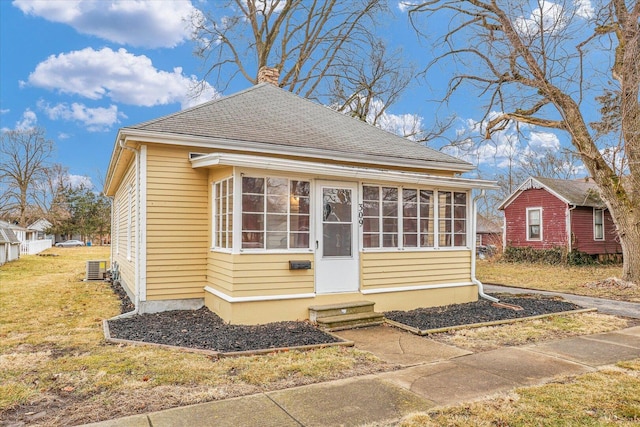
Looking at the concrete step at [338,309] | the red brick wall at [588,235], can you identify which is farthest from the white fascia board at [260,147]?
the red brick wall at [588,235]

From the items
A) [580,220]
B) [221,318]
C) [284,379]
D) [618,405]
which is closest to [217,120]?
[221,318]

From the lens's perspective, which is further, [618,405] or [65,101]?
[65,101]

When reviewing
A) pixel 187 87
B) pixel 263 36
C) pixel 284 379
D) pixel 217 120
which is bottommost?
pixel 284 379

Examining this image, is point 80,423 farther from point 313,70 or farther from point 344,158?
point 313,70

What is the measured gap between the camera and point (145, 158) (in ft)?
23.1

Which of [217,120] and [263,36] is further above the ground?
[263,36]

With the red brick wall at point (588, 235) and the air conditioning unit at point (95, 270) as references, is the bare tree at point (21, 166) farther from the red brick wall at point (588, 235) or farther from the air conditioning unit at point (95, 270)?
the red brick wall at point (588, 235)

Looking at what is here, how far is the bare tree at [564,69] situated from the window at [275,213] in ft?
30.1

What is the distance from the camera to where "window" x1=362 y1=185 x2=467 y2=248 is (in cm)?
773

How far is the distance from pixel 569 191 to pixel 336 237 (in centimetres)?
1870

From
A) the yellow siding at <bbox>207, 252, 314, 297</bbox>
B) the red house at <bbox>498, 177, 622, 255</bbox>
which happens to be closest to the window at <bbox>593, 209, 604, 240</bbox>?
the red house at <bbox>498, 177, 622, 255</bbox>

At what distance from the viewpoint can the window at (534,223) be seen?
69.9 ft

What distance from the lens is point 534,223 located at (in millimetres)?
21625

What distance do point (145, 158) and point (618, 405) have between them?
7230mm
